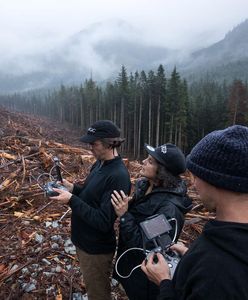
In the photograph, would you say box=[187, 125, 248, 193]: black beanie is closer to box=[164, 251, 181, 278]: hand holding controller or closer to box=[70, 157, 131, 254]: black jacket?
box=[164, 251, 181, 278]: hand holding controller

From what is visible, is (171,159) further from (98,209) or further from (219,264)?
(219,264)

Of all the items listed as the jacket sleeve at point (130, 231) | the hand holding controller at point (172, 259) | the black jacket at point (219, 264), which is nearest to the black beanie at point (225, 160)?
the black jacket at point (219, 264)

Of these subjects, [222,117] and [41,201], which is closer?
[41,201]

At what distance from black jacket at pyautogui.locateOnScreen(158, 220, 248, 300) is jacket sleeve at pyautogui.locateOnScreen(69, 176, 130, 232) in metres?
1.96

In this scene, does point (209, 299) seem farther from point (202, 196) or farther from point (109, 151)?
point (109, 151)

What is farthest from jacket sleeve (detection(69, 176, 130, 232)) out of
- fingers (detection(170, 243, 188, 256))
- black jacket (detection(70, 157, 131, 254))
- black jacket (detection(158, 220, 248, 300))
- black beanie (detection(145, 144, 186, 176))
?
black jacket (detection(158, 220, 248, 300))

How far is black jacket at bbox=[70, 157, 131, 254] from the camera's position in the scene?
12.5 ft

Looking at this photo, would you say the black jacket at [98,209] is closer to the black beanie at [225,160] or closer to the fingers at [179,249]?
the fingers at [179,249]

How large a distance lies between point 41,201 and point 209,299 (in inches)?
259

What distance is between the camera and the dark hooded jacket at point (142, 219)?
3.34 metres

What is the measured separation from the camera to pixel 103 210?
3.81 metres

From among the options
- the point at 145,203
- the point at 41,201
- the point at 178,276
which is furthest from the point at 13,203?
the point at 178,276

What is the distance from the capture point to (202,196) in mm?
1964

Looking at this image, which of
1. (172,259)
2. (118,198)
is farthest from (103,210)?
(172,259)
